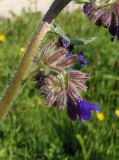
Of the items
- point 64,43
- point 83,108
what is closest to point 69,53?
point 64,43

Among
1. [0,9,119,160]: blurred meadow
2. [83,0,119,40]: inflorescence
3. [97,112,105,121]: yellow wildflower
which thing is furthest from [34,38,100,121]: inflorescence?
[97,112,105,121]: yellow wildflower

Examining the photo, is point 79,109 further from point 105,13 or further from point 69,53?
point 105,13

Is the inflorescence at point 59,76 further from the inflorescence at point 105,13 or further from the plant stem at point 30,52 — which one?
the inflorescence at point 105,13

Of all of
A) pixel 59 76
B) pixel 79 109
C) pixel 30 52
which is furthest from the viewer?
pixel 79 109

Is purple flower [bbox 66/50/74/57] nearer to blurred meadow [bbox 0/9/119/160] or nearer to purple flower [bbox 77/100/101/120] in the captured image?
purple flower [bbox 77/100/101/120]

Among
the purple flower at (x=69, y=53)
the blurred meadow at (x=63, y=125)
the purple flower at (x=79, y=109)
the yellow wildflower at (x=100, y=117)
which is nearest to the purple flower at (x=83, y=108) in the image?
the purple flower at (x=79, y=109)

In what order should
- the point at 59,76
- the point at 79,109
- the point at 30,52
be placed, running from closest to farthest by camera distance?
the point at 30,52, the point at 59,76, the point at 79,109

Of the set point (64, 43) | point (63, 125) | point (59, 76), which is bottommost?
point (63, 125)
